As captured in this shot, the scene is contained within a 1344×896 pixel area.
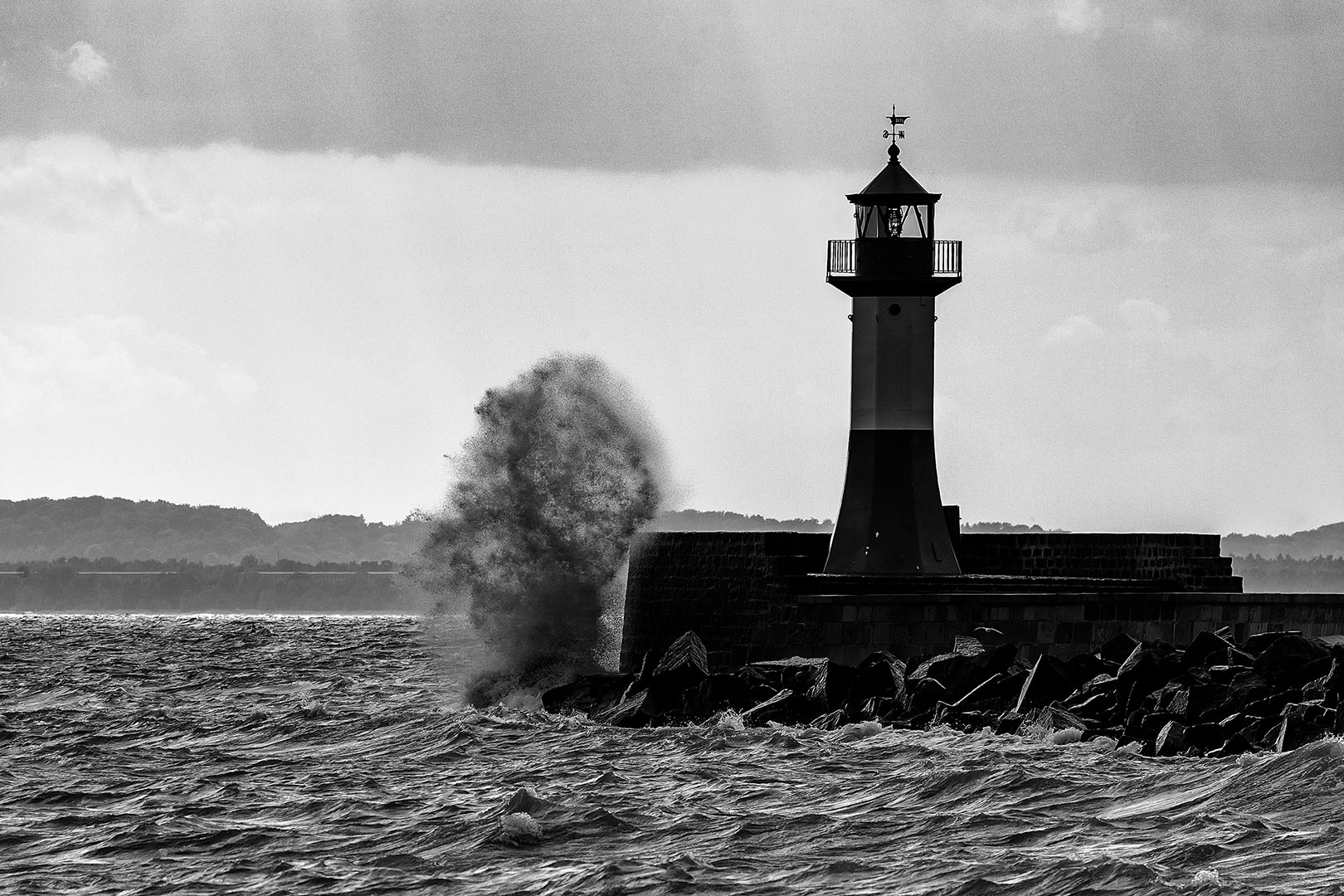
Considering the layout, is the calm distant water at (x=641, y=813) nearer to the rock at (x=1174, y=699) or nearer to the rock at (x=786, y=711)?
the rock at (x=786, y=711)

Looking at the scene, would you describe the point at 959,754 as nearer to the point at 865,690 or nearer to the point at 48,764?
the point at 865,690

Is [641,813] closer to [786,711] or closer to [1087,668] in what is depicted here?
[786,711]

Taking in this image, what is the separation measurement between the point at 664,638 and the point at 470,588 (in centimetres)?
376

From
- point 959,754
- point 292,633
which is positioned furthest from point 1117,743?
point 292,633

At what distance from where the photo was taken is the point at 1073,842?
10203 millimetres

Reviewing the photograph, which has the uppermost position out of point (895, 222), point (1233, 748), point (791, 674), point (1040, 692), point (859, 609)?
point (895, 222)

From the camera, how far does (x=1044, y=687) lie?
1462 cm

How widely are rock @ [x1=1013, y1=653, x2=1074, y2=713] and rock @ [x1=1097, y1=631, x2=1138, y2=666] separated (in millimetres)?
720

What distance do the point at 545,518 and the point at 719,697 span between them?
5.15 meters

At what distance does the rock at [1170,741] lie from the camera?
42.7 feet

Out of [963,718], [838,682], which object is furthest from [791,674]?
[963,718]

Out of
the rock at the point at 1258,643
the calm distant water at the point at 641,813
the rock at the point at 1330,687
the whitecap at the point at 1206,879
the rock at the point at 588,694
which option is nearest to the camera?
the whitecap at the point at 1206,879

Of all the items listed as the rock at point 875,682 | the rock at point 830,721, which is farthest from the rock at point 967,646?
the rock at point 830,721

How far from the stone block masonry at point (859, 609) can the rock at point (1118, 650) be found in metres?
0.68
